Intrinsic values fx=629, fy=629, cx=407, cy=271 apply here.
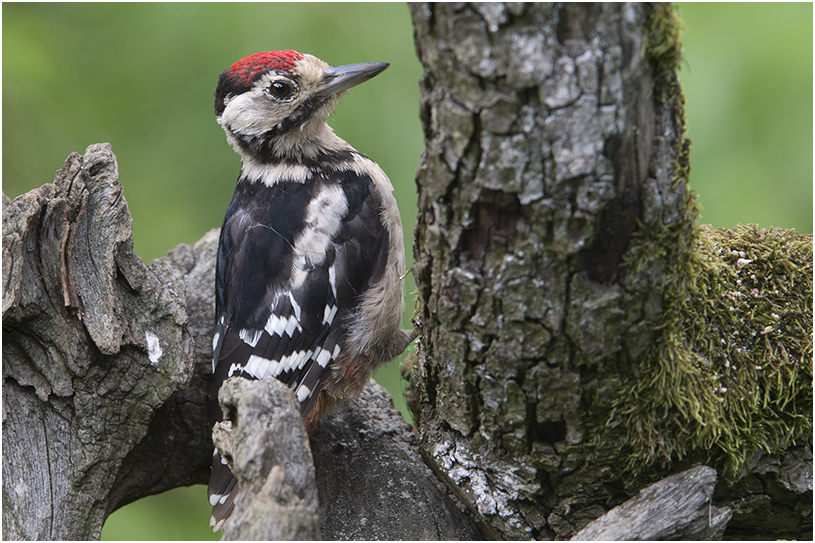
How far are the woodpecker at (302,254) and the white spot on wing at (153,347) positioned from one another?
0.89ft

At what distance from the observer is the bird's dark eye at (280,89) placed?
2257 millimetres

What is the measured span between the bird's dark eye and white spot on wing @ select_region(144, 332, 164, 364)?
3.18 feet

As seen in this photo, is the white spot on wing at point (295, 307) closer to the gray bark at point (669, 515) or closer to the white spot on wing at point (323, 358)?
the white spot on wing at point (323, 358)

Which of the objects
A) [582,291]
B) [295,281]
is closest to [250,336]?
[295,281]

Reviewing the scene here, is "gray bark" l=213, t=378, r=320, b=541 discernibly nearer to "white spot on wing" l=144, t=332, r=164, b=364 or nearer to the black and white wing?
"white spot on wing" l=144, t=332, r=164, b=364

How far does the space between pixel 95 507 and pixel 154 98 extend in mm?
2277

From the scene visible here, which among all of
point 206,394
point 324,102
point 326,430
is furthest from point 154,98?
point 326,430

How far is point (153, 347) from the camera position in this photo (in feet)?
6.01

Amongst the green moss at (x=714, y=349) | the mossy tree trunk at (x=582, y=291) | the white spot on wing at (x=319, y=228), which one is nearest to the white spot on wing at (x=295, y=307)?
the white spot on wing at (x=319, y=228)

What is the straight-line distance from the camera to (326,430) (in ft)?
6.92

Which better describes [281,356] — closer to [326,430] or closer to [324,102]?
[326,430]

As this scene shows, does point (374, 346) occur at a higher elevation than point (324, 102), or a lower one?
lower

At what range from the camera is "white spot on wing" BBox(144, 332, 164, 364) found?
1.82 m

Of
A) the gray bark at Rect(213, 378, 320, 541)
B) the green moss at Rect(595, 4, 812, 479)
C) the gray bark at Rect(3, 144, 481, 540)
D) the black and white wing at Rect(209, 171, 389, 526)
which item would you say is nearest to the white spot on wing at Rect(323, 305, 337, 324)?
the black and white wing at Rect(209, 171, 389, 526)
